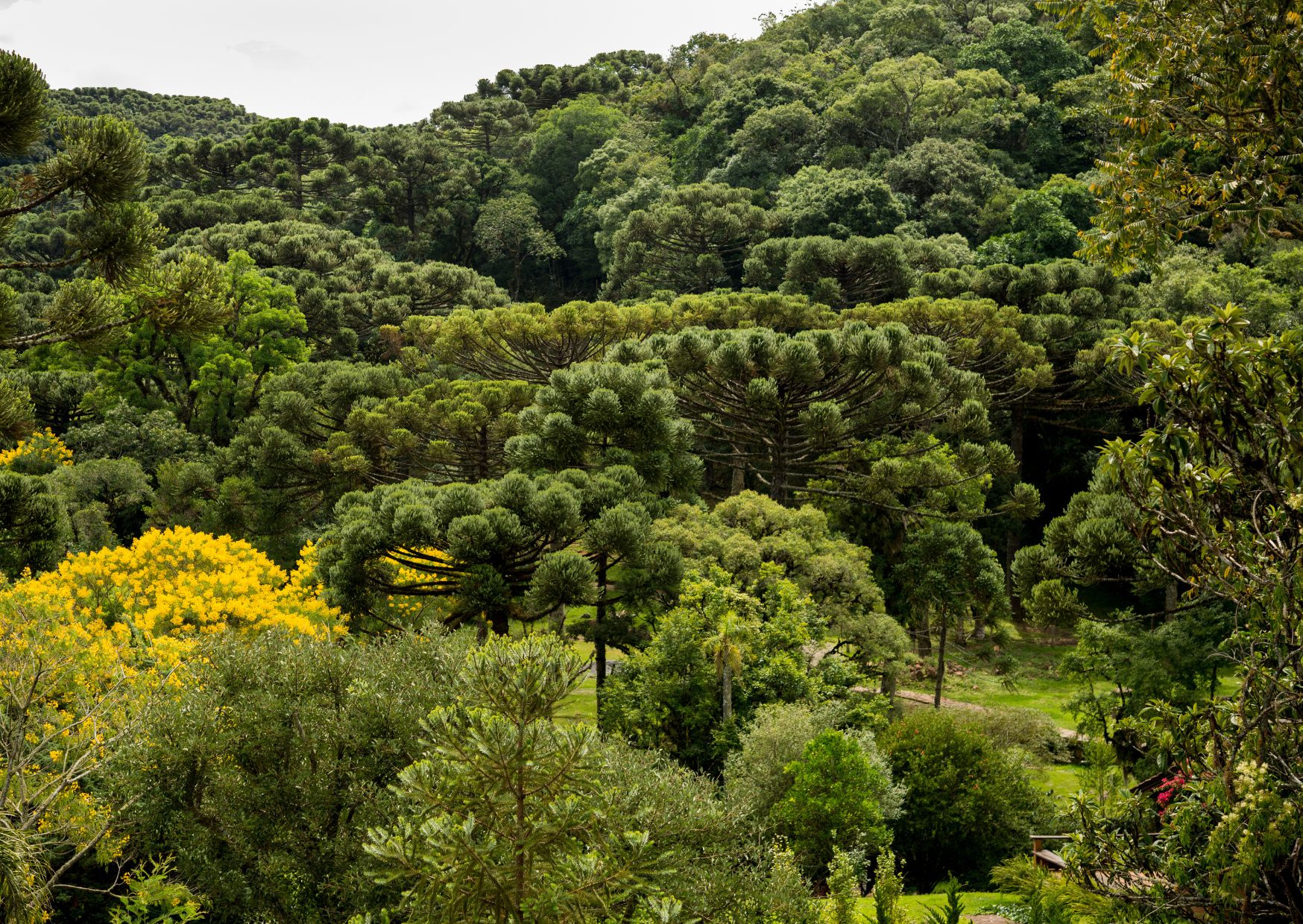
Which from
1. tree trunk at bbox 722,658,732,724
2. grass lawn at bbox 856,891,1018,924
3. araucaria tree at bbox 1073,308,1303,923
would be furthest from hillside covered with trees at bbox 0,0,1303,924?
grass lawn at bbox 856,891,1018,924

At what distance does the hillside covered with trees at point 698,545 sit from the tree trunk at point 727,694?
259 mm

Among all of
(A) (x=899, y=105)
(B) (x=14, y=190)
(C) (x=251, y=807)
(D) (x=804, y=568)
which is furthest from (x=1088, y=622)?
(A) (x=899, y=105)

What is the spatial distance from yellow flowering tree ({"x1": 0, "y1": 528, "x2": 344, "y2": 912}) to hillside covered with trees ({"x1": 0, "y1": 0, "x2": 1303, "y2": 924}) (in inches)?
5.0

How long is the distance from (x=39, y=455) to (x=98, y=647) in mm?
17668

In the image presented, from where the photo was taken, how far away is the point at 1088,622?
18.5 m

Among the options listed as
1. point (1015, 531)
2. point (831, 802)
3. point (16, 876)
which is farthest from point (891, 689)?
point (16, 876)

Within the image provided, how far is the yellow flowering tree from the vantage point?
344 inches

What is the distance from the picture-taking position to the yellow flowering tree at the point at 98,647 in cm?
873

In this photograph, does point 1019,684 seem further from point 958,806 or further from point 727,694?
point 727,694

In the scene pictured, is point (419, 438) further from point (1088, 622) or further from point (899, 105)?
point (899, 105)

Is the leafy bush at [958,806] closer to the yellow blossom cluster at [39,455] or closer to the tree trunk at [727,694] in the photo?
the tree trunk at [727,694]

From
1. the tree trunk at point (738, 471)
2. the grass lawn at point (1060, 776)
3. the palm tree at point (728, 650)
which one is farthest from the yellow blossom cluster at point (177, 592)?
the grass lawn at point (1060, 776)

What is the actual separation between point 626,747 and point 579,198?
Result: 5580 centimetres

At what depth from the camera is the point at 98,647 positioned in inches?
554
